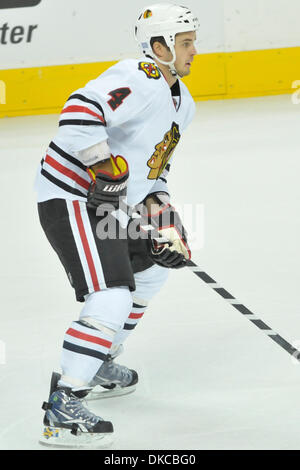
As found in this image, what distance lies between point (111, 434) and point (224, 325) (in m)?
0.93

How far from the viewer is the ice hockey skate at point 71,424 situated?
234 centimetres

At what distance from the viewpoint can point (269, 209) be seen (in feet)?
15.1

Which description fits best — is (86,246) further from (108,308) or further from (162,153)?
(162,153)

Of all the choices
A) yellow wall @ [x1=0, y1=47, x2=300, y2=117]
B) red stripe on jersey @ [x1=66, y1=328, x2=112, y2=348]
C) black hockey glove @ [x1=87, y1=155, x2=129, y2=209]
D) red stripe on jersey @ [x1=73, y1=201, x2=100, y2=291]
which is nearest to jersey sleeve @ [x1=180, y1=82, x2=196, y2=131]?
black hockey glove @ [x1=87, y1=155, x2=129, y2=209]

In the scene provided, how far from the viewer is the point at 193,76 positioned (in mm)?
7410

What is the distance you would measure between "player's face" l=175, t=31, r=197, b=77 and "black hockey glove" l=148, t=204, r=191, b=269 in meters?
0.44

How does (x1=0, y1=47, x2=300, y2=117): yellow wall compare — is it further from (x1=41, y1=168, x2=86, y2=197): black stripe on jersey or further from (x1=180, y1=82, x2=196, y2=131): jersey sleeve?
(x1=41, y1=168, x2=86, y2=197): black stripe on jersey

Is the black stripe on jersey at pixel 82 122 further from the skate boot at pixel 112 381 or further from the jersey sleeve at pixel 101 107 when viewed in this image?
the skate boot at pixel 112 381

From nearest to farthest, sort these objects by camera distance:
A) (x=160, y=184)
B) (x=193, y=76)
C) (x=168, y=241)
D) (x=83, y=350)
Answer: (x=83, y=350) → (x=168, y=241) → (x=160, y=184) → (x=193, y=76)

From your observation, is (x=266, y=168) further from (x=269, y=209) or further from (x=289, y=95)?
(x=289, y=95)

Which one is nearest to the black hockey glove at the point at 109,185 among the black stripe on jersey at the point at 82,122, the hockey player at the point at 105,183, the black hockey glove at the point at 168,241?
the hockey player at the point at 105,183

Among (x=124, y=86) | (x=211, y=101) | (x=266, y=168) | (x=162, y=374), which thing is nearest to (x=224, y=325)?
(x=162, y=374)

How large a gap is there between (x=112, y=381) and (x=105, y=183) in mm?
711

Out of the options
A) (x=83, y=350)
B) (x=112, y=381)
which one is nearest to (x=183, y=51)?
(x=83, y=350)
